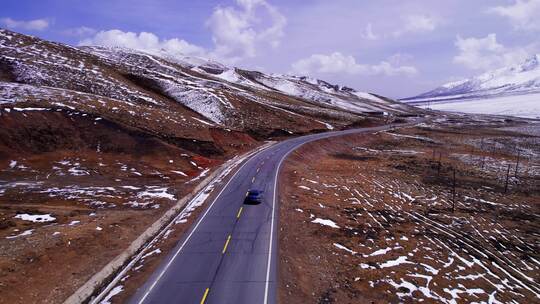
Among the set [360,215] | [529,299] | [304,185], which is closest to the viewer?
[529,299]

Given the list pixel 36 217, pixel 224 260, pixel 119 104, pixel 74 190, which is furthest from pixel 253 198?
pixel 119 104

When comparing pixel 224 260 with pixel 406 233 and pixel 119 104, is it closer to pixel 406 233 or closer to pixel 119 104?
pixel 406 233

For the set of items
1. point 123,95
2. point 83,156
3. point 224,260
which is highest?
point 123,95

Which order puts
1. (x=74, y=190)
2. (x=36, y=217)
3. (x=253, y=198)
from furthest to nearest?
(x=74, y=190) → (x=253, y=198) → (x=36, y=217)

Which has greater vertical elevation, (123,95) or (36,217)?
(123,95)

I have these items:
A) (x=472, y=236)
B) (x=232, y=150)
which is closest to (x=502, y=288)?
(x=472, y=236)

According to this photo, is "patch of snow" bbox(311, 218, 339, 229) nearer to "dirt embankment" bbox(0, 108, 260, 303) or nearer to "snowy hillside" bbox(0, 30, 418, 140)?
"dirt embankment" bbox(0, 108, 260, 303)

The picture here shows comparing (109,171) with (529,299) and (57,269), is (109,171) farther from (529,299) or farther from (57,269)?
(529,299)
